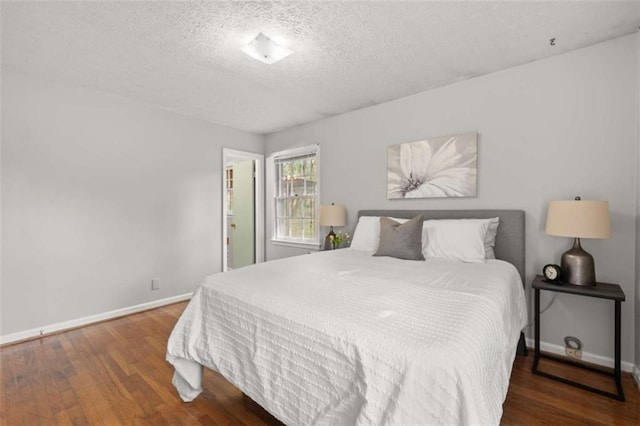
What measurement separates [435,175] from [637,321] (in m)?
1.85

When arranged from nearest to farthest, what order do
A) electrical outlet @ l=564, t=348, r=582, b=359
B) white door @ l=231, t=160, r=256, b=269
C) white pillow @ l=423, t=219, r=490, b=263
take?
electrical outlet @ l=564, t=348, r=582, b=359, white pillow @ l=423, t=219, r=490, b=263, white door @ l=231, t=160, r=256, b=269

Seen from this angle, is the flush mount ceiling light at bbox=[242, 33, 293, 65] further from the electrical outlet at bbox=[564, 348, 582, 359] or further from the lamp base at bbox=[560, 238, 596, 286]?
the electrical outlet at bbox=[564, 348, 582, 359]

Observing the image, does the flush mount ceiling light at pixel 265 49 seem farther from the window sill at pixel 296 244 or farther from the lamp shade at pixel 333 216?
the window sill at pixel 296 244

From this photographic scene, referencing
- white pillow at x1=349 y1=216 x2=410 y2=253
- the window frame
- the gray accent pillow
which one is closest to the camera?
the gray accent pillow

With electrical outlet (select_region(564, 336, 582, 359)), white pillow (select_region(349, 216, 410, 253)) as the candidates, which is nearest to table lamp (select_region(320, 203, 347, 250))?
white pillow (select_region(349, 216, 410, 253))

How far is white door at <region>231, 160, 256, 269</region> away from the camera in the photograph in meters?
5.14

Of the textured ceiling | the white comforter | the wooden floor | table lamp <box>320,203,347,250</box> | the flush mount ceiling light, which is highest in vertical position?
the textured ceiling

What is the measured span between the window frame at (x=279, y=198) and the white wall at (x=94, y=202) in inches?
38.9

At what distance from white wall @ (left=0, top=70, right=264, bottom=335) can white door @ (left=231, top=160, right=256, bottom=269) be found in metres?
0.94

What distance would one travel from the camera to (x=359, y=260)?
2555 millimetres

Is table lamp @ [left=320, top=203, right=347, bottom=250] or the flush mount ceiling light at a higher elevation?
the flush mount ceiling light

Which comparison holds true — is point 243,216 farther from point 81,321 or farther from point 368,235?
point 368,235

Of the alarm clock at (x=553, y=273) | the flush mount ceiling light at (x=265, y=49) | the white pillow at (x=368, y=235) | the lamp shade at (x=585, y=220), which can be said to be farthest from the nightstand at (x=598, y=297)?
the flush mount ceiling light at (x=265, y=49)

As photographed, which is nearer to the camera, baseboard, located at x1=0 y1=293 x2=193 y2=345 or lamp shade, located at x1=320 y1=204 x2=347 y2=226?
baseboard, located at x1=0 y1=293 x2=193 y2=345
